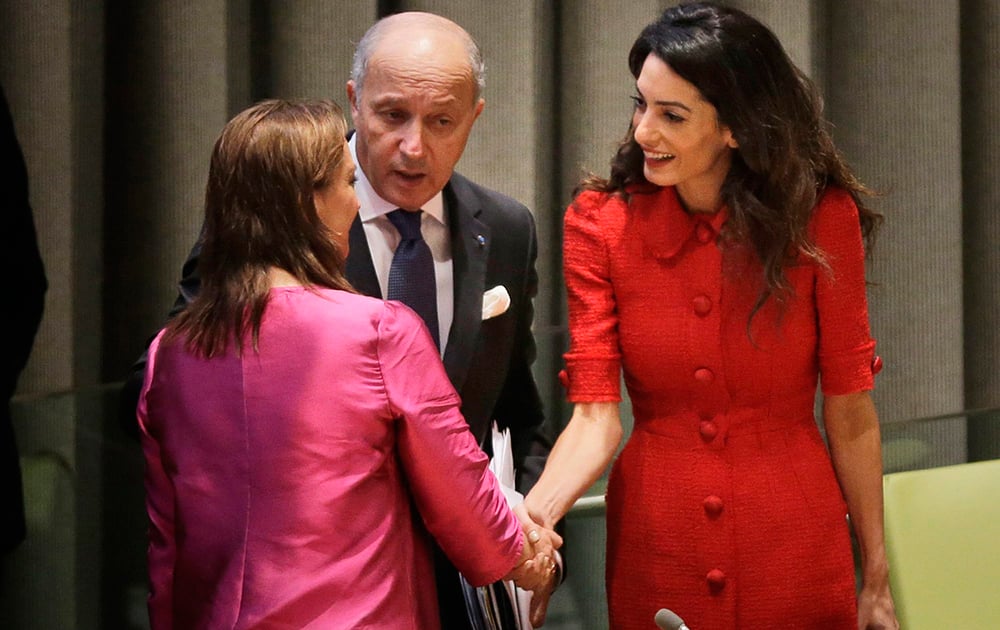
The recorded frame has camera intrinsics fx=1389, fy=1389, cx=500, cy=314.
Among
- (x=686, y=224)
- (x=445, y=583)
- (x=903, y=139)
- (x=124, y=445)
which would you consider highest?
(x=903, y=139)

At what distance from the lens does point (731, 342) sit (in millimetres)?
1915

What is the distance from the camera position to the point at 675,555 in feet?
6.30

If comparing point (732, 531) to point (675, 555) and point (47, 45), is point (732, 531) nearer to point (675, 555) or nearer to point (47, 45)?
point (675, 555)

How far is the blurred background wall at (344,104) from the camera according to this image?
95.9 inches

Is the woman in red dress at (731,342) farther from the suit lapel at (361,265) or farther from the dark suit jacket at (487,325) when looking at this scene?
the suit lapel at (361,265)

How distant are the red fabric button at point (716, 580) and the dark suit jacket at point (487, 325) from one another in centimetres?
36

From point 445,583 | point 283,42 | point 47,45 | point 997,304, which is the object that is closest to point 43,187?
point 47,45

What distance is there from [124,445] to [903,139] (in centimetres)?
203

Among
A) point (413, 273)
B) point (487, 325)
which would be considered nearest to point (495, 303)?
point (487, 325)

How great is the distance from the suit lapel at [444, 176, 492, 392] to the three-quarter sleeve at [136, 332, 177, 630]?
45 cm

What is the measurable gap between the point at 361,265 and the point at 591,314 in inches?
13.1

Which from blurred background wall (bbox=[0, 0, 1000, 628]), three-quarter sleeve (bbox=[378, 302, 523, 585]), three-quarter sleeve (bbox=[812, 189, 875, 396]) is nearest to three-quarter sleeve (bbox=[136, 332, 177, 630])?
three-quarter sleeve (bbox=[378, 302, 523, 585])

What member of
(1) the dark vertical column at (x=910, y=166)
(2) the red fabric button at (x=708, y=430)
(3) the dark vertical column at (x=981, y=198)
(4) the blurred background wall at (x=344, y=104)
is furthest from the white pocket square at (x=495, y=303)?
(3) the dark vertical column at (x=981, y=198)

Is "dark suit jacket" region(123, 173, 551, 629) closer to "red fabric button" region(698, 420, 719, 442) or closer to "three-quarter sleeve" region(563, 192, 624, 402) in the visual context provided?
"three-quarter sleeve" region(563, 192, 624, 402)
